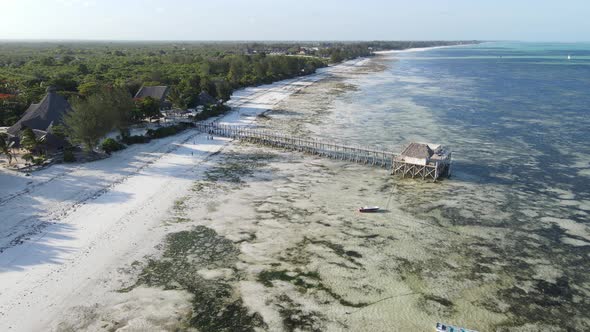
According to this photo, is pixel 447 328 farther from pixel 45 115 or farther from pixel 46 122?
pixel 45 115

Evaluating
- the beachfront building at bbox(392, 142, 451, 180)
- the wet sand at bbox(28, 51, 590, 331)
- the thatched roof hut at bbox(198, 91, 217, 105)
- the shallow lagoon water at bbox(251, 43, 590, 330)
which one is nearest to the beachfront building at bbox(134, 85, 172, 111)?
the thatched roof hut at bbox(198, 91, 217, 105)

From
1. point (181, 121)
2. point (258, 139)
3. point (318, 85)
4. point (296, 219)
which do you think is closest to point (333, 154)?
point (258, 139)

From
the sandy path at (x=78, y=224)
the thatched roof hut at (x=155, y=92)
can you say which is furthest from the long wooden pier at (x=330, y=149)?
the thatched roof hut at (x=155, y=92)

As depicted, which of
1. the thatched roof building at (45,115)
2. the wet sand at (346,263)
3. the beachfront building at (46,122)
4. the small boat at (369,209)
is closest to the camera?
the wet sand at (346,263)

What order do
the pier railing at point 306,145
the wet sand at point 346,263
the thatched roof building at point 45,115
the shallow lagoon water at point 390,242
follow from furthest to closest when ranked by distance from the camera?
1. the thatched roof building at point 45,115
2. the pier railing at point 306,145
3. the shallow lagoon water at point 390,242
4. the wet sand at point 346,263

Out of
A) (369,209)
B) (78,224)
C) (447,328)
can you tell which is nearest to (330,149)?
(369,209)

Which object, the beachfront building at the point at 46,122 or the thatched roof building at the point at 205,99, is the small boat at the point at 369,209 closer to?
the beachfront building at the point at 46,122

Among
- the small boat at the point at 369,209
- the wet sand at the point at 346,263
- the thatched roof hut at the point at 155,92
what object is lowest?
the wet sand at the point at 346,263

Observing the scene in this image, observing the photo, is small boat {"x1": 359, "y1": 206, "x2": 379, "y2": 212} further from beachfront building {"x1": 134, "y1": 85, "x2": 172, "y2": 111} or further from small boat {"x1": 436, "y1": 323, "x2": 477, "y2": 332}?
beachfront building {"x1": 134, "y1": 85, "x2": 172, "y2": 111}
